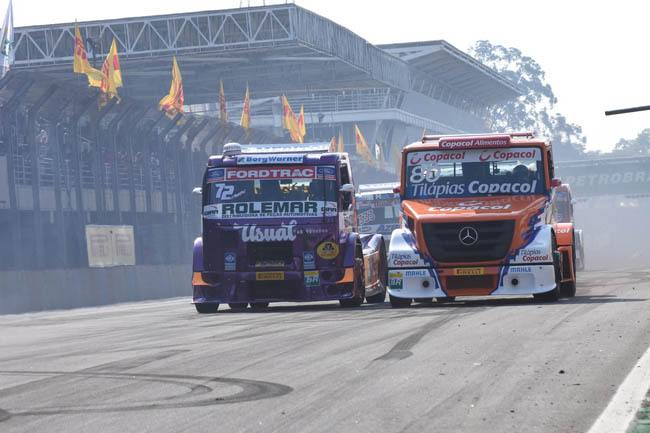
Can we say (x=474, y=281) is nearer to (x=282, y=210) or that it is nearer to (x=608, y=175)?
(x=282, y=210)

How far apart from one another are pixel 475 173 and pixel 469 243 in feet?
5.10

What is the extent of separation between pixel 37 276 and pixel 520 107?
481ft

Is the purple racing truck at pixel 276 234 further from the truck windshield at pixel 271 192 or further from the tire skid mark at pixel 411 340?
the tire skid mark at pixel 411 340

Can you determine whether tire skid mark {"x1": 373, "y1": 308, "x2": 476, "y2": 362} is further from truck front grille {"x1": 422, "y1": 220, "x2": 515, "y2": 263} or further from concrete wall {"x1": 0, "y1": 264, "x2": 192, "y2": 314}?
concrete wall {"x1": 0, "y1": 264, "x2": 192, "y2": 314}

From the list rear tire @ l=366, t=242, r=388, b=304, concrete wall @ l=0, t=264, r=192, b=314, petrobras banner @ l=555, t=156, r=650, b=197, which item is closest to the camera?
rear tire @ l=366, t=242, r=388, b=304

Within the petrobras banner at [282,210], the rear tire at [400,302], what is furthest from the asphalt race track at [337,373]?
the petrobras banner at [282,210]

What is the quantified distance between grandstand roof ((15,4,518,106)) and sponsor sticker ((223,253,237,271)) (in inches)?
1825

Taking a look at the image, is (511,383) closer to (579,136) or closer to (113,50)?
(113,50)

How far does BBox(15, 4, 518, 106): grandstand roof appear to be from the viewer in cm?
6856

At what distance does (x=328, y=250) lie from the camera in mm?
17547

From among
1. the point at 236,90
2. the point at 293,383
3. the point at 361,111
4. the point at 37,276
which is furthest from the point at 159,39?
the point at 293,383

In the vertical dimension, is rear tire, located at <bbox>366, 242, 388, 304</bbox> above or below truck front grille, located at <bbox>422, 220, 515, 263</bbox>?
below

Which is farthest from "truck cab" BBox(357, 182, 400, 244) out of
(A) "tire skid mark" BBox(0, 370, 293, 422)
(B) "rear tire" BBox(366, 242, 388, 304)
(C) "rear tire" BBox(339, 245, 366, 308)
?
(A) "tire skid mark" BBox(0, 370, 293, 422)

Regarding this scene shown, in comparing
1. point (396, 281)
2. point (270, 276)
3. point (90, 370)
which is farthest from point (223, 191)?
point (90, 370)
